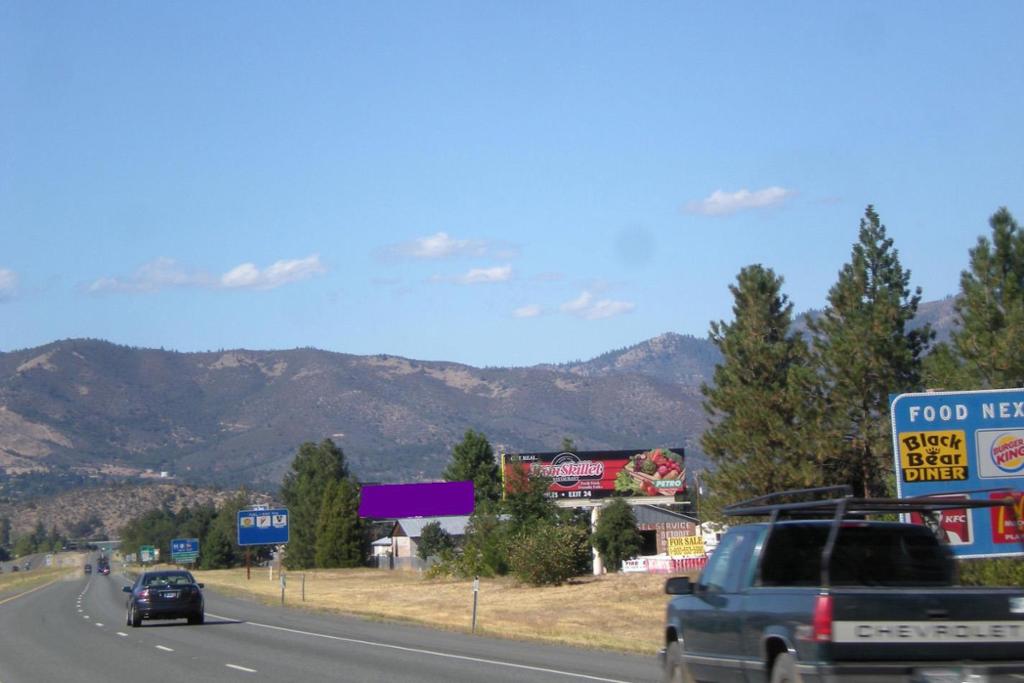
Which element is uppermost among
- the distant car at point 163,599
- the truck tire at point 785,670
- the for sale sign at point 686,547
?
the for sale sign at point 686,547

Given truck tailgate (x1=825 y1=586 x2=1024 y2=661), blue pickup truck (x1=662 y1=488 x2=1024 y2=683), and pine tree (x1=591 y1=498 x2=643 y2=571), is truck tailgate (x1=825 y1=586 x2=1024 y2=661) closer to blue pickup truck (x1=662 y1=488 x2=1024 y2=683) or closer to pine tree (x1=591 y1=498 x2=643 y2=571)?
blue pickup truck (x1=662 y1=488 x2=1024 y2=683)

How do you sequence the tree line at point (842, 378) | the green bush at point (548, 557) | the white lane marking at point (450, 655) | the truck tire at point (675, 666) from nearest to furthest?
the truck tire at point (675, 666)
the white lane marking at point (450, 655)
the tree line at point (842, 378)
the green bush at point (548, 557)

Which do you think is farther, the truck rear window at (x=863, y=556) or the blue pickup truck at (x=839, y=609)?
the truck rear window at (x=863, y=556)

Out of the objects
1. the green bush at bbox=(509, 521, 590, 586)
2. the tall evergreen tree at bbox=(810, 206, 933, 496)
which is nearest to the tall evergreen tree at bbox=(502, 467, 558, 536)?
the green bush at bbox=(509, 521, 590, 586)

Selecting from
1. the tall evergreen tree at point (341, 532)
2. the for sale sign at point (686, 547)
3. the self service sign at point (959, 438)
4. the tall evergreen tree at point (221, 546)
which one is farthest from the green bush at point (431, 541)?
the self service sign at point (959, 438)

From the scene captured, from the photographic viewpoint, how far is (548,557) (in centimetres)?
5350

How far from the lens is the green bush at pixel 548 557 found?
53.6m

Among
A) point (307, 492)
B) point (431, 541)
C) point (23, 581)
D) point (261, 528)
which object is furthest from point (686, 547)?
point (23, 581)

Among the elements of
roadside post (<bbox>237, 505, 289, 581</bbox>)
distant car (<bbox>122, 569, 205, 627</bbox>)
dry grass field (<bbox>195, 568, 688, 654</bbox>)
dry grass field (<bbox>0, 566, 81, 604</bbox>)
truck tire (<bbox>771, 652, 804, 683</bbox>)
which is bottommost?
dry grass field (<bbox>0, 566, 81, 604</bbox>)

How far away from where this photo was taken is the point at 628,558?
69.2 m

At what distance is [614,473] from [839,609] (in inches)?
3269

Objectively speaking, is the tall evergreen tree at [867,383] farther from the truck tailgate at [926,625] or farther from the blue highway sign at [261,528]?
the blue highway sign at [261,528]

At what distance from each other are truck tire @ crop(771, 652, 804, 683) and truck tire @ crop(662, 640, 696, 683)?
2542 mm

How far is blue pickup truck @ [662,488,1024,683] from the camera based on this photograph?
984 centimetres
